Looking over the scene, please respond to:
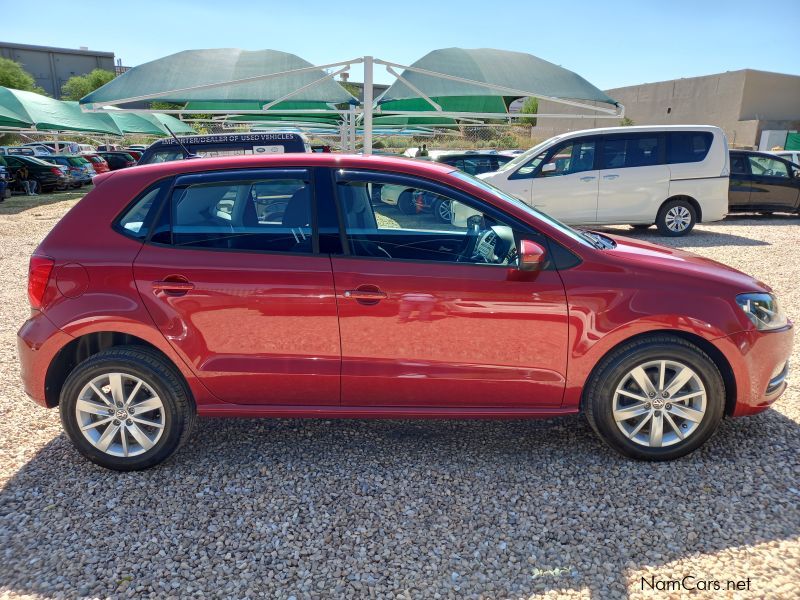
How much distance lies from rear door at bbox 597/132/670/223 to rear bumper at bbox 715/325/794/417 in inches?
315

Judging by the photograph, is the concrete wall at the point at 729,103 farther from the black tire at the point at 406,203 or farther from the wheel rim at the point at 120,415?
the wheel rim at the point at 120,415

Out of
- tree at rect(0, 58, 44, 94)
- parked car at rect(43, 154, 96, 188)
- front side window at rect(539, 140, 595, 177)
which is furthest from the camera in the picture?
tree at rect(0, 58, 44, 94)

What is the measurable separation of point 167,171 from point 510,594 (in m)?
2.69

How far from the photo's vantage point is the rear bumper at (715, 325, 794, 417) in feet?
10.2

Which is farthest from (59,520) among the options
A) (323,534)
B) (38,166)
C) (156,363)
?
(38,166)

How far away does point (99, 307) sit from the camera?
3.07 metres

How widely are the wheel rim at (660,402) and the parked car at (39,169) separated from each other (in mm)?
23382

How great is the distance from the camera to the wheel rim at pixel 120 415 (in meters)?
3.14

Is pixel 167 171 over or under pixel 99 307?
over

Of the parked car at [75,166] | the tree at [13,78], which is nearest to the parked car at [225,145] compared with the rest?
the parked car at [75,166]

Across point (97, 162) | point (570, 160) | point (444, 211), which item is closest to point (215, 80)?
point (570, 160)

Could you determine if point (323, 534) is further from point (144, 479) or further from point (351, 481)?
point (144, 479)

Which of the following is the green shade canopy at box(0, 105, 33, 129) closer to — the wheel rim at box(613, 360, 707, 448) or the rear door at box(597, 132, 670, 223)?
the rear door at box(597, 132, 670, 223)

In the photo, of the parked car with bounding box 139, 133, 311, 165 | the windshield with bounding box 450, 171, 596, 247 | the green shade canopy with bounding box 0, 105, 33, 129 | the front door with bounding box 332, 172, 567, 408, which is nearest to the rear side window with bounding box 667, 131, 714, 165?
the parked car with bounding box 139, 133, 311, 165
